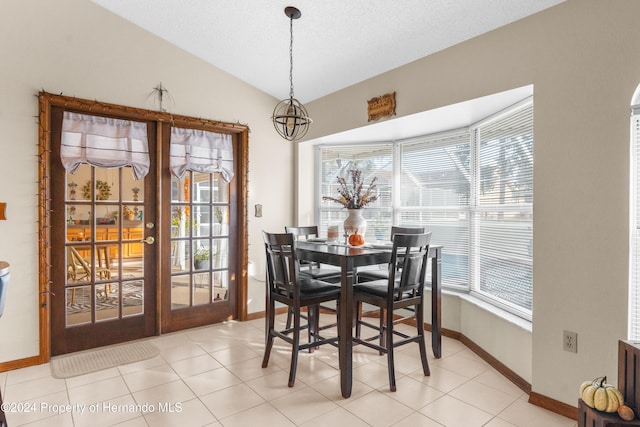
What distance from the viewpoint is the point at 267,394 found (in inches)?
96.7

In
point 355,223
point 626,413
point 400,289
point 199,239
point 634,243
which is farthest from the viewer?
point 199,239

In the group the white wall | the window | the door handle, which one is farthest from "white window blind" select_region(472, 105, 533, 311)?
the door handle

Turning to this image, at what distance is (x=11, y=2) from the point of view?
2.79 metres

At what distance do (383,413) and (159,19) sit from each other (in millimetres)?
3631

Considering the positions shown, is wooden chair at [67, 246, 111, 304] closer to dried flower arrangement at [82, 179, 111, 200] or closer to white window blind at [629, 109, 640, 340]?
dried flower arrangement at [82, 179, 111, 200]

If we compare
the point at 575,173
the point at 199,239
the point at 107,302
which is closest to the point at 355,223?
the point at 575,173

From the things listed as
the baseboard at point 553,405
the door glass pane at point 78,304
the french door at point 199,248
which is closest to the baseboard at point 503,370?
the baseboard at point 553,405

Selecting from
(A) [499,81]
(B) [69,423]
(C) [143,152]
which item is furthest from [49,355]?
(A) [499,81]

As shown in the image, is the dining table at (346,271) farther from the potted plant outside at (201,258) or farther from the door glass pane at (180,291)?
the door glass pane at (180,291)

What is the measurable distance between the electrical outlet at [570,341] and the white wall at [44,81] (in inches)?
142

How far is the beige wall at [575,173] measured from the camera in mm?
Answer: 1965

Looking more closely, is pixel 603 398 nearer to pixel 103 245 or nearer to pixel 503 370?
pixel 503 370

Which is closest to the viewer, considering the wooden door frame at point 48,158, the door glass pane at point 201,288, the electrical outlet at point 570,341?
the electrical outlet at point 570,341

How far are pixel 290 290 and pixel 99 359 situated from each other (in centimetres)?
178
